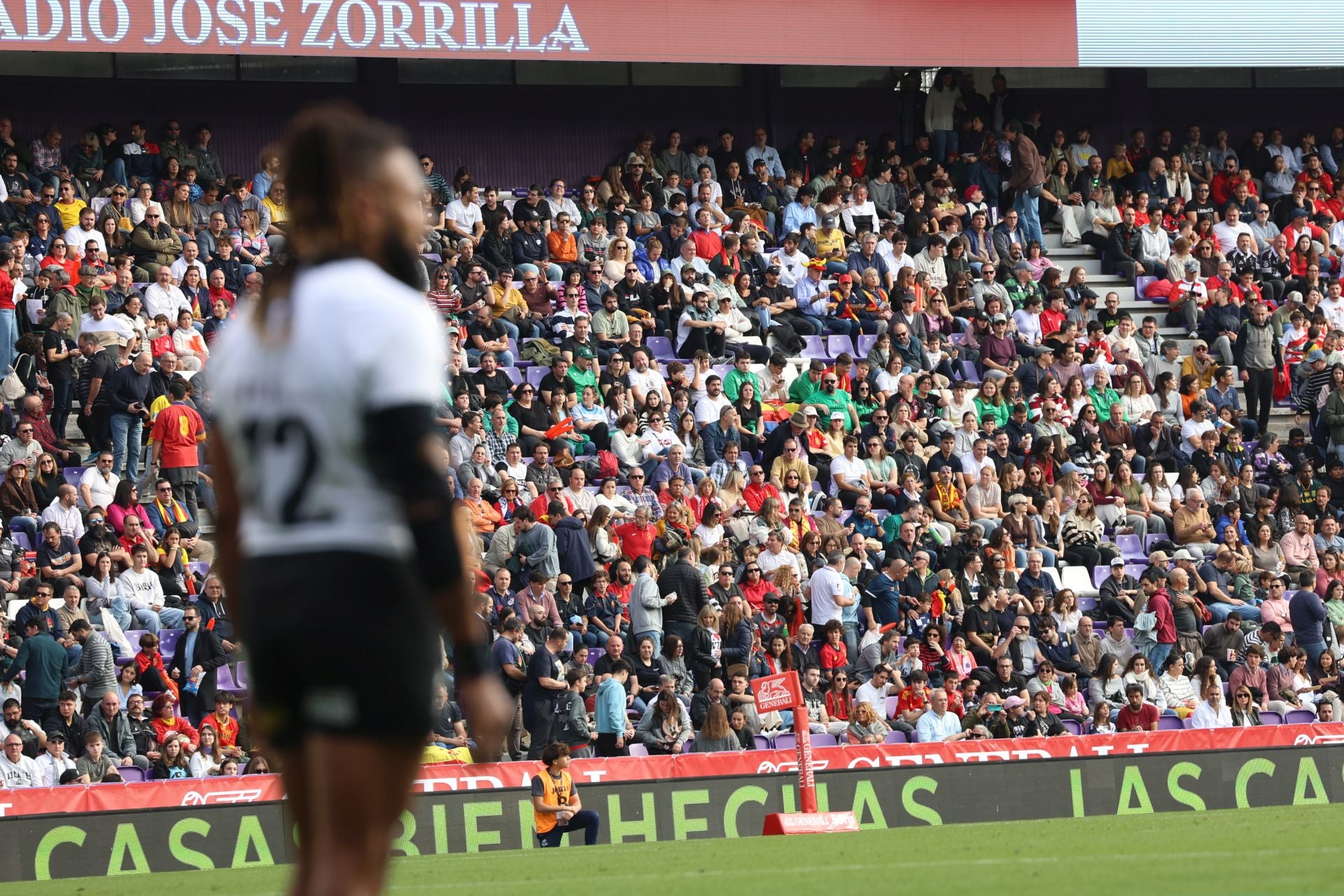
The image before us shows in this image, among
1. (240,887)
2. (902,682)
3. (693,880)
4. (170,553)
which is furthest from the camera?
(902,682)

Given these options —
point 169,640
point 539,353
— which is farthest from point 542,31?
point 169,640

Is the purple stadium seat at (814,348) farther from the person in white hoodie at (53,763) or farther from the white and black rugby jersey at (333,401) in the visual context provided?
the white and black rugby jersey at (333,401)

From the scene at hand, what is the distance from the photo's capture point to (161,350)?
19.5m

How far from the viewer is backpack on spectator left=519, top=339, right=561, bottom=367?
866 inches

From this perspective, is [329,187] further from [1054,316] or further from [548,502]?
[1054,316]

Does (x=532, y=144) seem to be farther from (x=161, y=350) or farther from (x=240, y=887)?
(x=240, y=887)

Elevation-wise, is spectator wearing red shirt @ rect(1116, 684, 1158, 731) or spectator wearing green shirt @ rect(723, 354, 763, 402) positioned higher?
spectator wearing green shirt @ rect(723, 354, 763, 402)

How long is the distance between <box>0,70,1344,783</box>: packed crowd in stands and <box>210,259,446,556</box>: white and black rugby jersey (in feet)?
44.0

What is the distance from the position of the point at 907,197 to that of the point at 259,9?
8911mm

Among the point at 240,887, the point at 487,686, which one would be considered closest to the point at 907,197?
the point at 240,887

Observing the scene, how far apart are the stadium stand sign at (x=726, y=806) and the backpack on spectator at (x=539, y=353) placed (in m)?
7.37

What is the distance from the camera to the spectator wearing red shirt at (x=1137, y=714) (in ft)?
63.1

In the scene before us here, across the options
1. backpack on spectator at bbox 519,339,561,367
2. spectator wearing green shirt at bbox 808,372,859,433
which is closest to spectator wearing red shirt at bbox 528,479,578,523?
backpack on spectator at bbox 519,339,561,367

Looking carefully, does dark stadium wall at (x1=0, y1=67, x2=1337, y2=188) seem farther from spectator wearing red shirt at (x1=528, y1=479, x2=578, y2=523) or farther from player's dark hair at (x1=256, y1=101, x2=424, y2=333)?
player's dark hair at (x1=256, y1=101, x2=424, y2=333)
